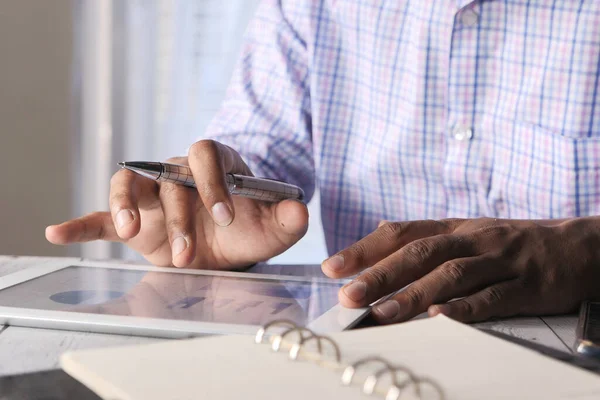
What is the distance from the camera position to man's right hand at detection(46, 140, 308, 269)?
31.0 inches

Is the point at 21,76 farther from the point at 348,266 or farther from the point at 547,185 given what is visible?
the point at 348,266

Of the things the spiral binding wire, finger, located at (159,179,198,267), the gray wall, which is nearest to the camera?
the spiral binding wire

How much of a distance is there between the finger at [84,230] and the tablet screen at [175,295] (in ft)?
0.23

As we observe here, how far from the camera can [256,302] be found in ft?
2.07

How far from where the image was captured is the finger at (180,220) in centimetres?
76

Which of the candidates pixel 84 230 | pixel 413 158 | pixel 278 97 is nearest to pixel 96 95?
pixel 278 97

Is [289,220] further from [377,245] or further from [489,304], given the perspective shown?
[489,304]

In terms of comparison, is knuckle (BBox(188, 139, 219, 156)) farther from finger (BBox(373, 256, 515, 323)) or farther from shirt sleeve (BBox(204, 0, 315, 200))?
shirt sleeve (BBox(204, 0, 315, 200))

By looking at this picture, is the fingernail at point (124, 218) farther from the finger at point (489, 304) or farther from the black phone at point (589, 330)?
the black phone at point (589, 330)

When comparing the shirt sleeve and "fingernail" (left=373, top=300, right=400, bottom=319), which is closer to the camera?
"fingernail" (left=373, top=300, right=400, bottom=319)

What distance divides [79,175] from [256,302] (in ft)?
6.24

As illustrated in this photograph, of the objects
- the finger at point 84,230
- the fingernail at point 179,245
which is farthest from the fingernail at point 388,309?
the finger at point 84,230

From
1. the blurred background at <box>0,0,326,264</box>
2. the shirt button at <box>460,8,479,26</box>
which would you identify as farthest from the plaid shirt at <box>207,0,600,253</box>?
the blurred background at <box>0,0,326,264</box>

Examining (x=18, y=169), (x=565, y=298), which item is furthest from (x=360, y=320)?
(x=18, y=169)
